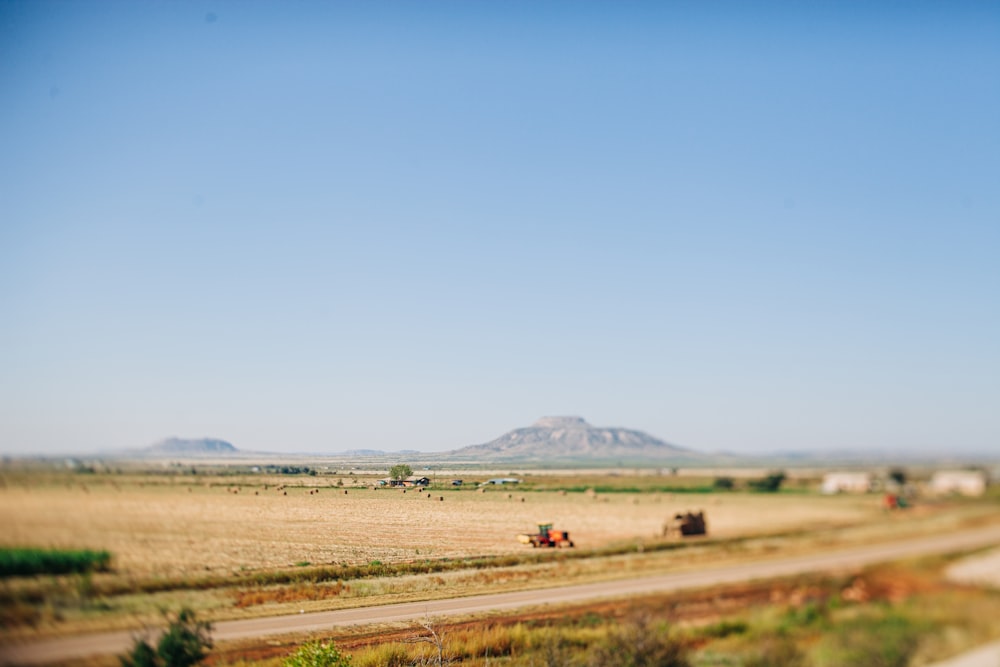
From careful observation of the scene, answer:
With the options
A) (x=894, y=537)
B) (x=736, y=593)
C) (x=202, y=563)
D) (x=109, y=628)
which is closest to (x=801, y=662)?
(x=736, y=593)

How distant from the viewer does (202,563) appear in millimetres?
5590

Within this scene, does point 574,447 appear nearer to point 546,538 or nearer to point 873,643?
point 546,538

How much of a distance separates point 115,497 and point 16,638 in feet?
4.53

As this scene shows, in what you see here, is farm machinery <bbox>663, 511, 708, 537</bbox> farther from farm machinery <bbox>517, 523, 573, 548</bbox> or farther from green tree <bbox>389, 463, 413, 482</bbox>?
green tree <bbox>389, 463, 413, 482</bbox>

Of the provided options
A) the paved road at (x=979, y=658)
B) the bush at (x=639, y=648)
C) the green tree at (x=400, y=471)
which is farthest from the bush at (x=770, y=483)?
the green tree at (x=400, y=471)

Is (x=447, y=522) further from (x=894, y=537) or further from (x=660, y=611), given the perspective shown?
(x=894, y=537)

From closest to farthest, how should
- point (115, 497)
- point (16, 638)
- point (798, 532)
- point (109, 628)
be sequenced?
point (16, 638) < point (109, 628) < point (115, 497) < point (798, 532)

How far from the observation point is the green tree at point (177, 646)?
466 cm

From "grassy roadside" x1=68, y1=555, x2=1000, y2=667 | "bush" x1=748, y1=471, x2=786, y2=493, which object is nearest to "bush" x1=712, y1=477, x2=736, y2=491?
"bush" x1=748, y1=471, x2=786, y2=493

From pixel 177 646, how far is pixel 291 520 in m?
1.88

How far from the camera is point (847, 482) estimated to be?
1191 centimetres

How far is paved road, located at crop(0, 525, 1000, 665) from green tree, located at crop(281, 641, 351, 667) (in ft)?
2.51

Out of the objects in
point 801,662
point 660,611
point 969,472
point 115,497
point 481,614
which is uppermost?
point 115,497

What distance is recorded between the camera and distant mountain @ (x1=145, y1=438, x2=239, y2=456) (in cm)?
639
